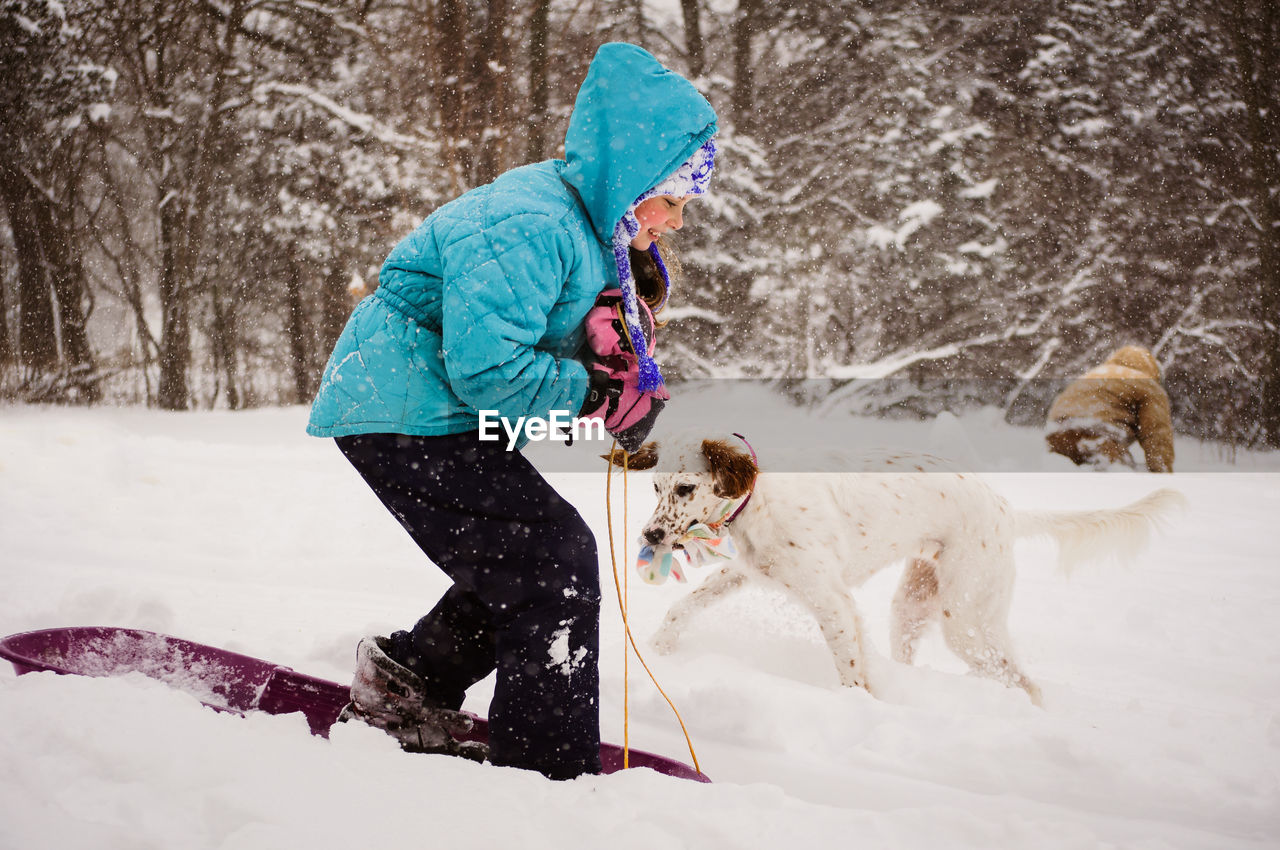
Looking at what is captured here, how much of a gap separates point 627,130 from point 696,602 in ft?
6.48

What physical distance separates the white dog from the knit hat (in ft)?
2.82

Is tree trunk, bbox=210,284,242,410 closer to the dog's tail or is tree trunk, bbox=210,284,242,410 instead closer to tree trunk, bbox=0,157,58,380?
tree trunk, bbox=0,157,58,380

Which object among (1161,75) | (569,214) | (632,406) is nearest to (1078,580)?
(632,406)

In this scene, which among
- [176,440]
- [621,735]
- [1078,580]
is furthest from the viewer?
[176,440]

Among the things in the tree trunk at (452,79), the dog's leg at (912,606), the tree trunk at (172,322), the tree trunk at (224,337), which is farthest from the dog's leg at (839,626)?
the tree trunk at (172,322)

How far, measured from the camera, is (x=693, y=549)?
281 cm

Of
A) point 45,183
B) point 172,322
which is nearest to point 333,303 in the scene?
point 172,322

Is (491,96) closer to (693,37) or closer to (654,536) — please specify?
(693,37)

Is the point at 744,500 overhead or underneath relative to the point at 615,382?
underneath

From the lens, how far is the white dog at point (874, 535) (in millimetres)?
2752

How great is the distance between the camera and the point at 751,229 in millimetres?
8711

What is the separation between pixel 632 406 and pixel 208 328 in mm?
9229

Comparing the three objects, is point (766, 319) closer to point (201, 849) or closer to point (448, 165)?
point (448, 165)

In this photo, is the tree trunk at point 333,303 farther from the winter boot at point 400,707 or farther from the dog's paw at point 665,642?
the winter boot at point 400,707
